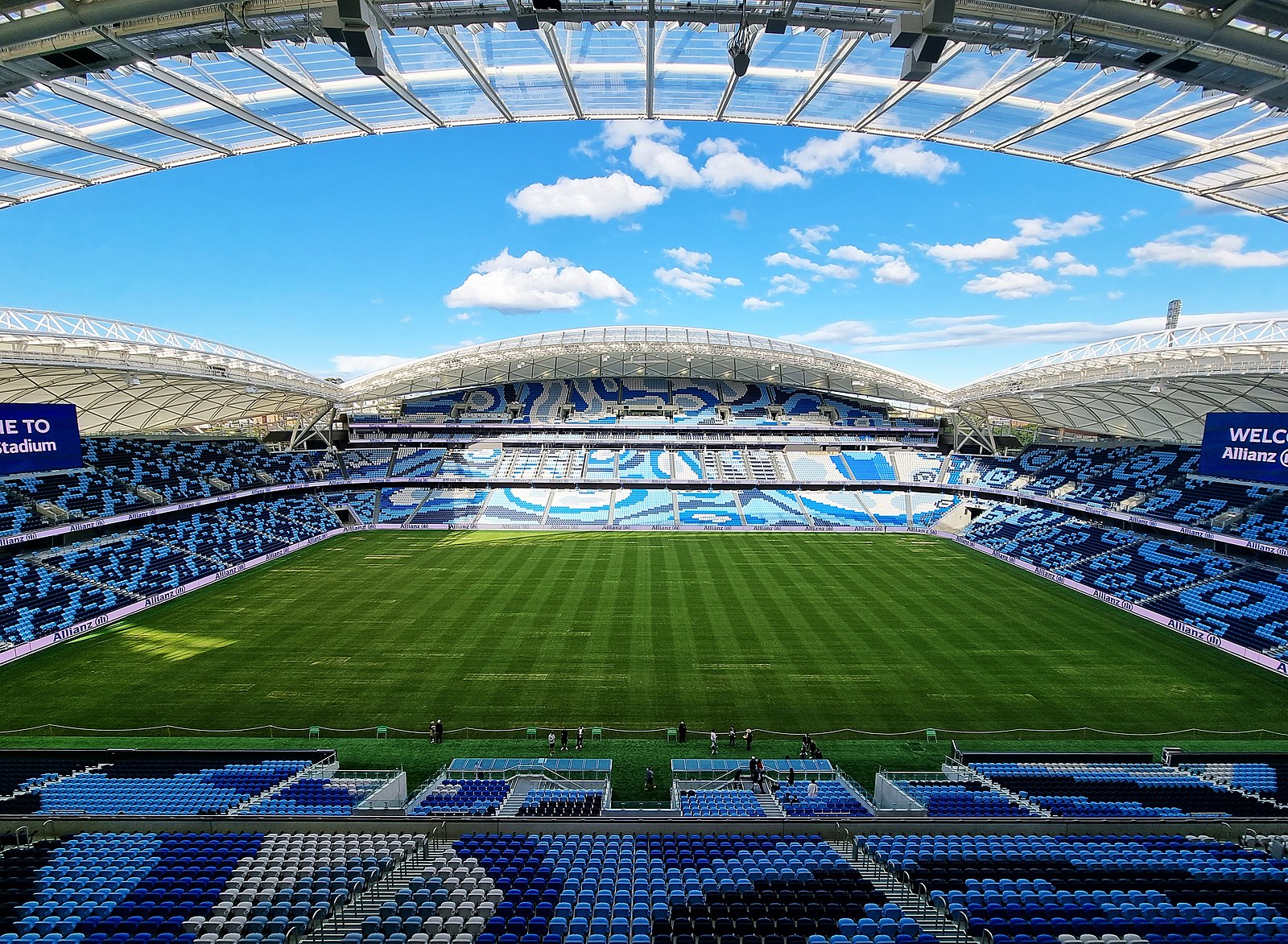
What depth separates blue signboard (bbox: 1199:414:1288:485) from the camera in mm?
20672

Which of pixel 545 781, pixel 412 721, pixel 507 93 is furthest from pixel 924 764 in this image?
pixel 507 93

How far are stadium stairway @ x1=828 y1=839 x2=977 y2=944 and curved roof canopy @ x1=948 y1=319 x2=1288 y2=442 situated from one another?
2542cm

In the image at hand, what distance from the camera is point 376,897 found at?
7336 millimetres

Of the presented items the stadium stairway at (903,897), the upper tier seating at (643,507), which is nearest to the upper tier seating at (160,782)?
the stadium stairway at (903,897)

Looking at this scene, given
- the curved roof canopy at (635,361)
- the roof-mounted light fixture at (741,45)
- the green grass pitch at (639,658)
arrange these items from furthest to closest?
the curved roof canopy at (635,361), the green grass pitch at (639,658), the roof-mounted light fixture at (741,45)

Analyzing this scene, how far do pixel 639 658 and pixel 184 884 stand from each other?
1485cm

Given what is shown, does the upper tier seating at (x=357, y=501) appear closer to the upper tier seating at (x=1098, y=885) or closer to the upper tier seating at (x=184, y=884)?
the upper tier seating at (x=184, y=884)

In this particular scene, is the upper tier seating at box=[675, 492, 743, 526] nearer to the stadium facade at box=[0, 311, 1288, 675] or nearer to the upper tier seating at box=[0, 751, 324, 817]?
the stadium facade at box=[0, 311, 1288, 675]

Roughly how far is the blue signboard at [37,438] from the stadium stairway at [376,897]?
2454cm

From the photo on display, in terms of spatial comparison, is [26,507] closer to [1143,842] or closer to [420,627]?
[420,627]

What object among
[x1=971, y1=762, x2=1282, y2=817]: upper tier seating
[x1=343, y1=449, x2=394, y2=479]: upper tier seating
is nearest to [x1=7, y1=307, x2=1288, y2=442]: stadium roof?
[x1=343, y1=449, x2=394, y2=479]: upper tier seating

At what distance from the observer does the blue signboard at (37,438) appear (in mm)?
21844

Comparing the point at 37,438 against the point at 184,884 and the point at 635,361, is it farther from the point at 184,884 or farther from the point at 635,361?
the point at 635,361

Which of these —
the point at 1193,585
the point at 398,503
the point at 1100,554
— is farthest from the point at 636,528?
the point at 1193,585
